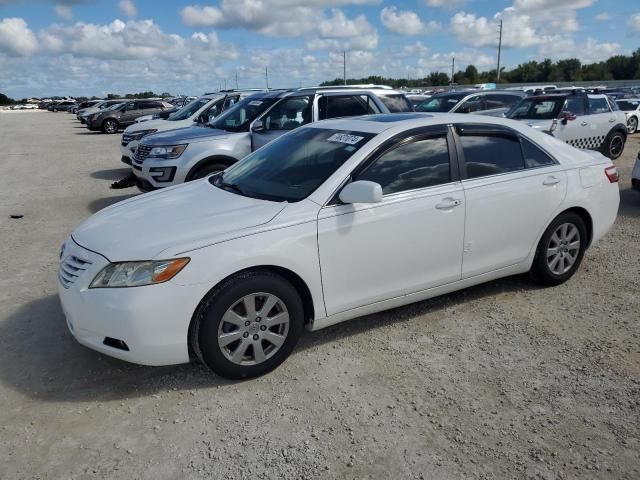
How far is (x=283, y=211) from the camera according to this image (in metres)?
3.50

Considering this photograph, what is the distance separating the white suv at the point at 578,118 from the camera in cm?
1139

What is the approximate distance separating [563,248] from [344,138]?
2.33 m

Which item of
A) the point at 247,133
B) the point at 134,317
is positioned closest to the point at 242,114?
the point at 247,133

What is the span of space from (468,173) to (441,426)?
2025 mm

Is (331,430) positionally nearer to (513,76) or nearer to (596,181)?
(596,181)

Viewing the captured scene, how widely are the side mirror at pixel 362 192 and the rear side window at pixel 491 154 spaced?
109 cm

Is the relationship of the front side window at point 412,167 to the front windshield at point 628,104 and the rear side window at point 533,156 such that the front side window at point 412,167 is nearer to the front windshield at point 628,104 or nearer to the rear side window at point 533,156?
the rear side window at point 533,156

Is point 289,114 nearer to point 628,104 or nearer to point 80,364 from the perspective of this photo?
point 80,364

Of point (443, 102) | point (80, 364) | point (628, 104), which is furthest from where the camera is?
point (628, 104)

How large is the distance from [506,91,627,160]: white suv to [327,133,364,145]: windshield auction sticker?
836 centimetres

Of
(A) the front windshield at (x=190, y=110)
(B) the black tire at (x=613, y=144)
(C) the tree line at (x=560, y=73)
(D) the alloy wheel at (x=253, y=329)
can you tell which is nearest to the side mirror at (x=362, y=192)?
(D) the alloy wheel at (x=253, y=329)

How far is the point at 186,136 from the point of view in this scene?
8.35 m

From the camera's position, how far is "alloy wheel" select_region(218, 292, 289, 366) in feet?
10.9

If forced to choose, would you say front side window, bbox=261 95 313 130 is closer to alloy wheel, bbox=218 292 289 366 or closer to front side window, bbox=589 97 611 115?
alloy wheel, bbox=218 292 289 366
